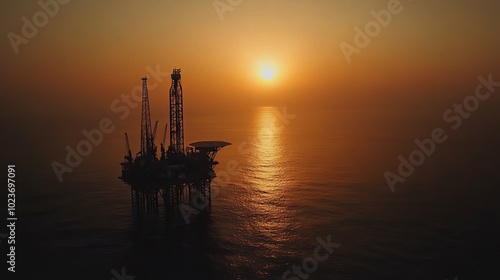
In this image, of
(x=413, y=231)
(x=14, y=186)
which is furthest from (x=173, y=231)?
(x=14, y=186)

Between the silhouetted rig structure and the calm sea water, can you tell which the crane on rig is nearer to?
the silhouetted rig structure

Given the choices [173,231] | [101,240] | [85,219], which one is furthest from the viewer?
[85,219]

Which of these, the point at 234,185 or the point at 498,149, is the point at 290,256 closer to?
the point at 234,185

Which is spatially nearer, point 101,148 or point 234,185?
point 234,185

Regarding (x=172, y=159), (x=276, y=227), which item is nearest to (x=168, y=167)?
(x=172, y=159)

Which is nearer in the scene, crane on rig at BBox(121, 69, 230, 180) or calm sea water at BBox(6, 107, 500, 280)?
calm sea water at BBox(6, 107, 500, 280)

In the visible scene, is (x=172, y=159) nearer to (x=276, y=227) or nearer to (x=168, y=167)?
(x=168, y=167)

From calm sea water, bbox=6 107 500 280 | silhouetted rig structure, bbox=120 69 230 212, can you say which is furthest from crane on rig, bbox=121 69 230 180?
calm sea water, bbox=6 107 500 280

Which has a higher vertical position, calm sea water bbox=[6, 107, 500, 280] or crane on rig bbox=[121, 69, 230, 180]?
crane on rig bbox=[121, 69, 230, 180]
